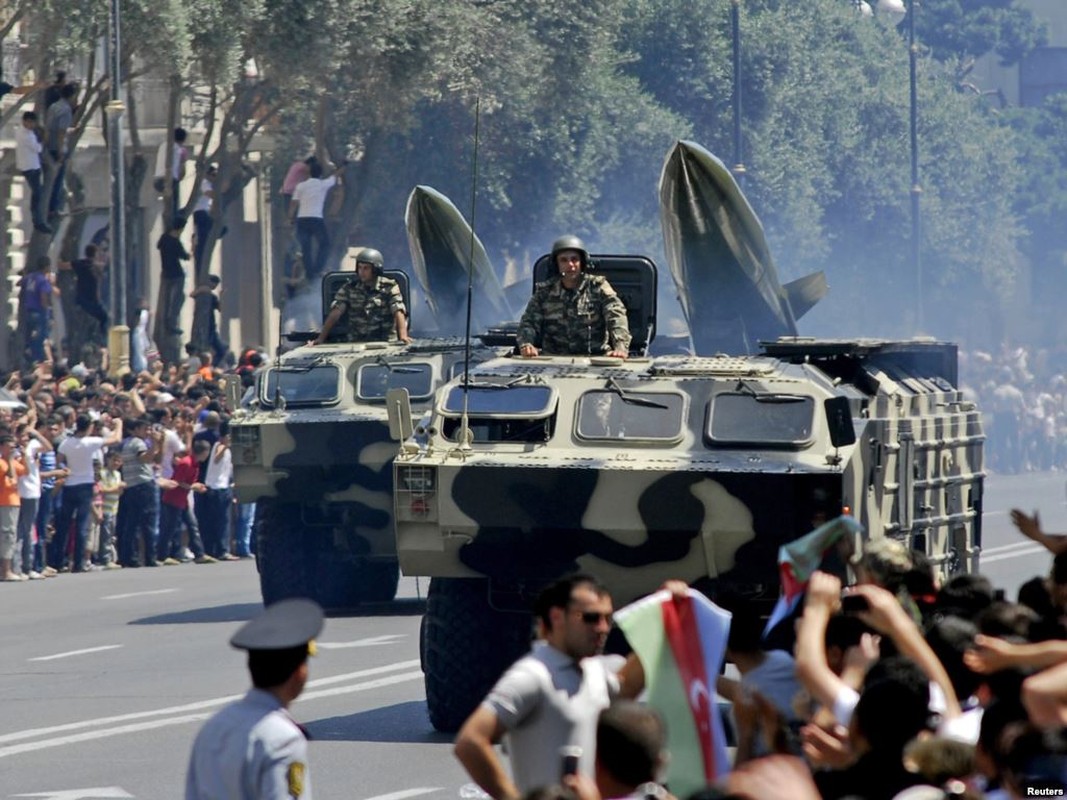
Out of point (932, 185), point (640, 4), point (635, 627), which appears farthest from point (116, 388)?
point (932, 185)

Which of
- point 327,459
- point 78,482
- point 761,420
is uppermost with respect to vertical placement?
point 761,420

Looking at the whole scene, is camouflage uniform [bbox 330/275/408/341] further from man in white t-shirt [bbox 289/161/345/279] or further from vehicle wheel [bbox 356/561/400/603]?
man in white t-shirt [bbox 289/161/345/279]

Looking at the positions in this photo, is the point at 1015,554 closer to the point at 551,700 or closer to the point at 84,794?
the point at 84,794

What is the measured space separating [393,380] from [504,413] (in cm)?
578

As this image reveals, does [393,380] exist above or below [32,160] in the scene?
below

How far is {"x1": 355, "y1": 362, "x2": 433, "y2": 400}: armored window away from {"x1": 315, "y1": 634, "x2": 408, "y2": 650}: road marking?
2112mm

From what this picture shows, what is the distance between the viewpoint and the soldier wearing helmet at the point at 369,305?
21.0 metres

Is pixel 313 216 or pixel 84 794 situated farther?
pixel 313 216

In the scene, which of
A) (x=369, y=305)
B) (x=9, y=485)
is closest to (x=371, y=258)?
(x=369, y=305)

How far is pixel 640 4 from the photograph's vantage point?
5691 centimetres

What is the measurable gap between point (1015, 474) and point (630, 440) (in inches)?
1393

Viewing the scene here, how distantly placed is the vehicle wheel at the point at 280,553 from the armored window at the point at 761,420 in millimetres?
5755

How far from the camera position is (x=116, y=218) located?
3002 centimetres

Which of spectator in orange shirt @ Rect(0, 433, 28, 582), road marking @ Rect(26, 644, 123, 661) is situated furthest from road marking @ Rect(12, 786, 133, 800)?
spectator in orange shirt @ Rect(0, 433, 28, 582)
